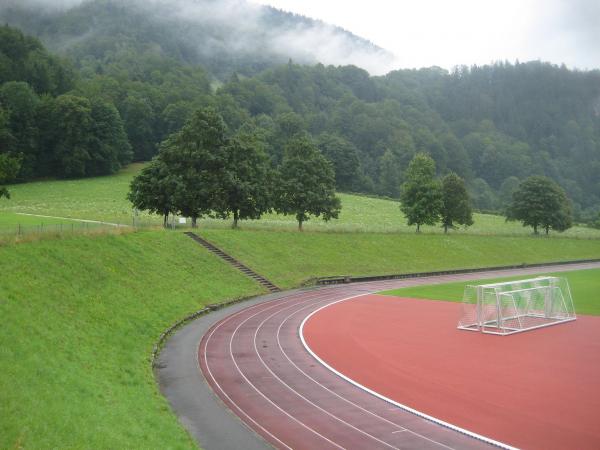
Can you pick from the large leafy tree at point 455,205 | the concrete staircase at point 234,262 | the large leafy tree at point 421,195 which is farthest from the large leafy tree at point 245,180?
the large leafy tree at point 455,205

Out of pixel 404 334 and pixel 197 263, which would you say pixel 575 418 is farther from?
pixel 197 263

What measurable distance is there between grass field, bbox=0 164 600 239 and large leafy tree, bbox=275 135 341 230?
214 cm

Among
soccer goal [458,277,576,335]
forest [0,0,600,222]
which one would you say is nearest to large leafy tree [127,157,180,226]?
forest [0,0,600,222]

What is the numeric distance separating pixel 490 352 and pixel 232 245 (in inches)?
1026

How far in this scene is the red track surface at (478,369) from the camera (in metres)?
17.2

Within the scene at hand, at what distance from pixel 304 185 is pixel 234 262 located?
719 inches

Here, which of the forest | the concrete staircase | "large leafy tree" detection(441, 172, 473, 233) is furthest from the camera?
the forest

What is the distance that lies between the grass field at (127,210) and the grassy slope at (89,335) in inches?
782

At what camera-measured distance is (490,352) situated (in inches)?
1032

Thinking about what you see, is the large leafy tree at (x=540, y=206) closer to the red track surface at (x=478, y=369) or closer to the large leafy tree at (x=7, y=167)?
the red track surface at (x=478, y=369)

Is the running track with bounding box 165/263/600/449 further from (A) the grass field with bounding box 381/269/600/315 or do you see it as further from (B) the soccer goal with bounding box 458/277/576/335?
(A) the grass field with bounding box 381/269/600/315

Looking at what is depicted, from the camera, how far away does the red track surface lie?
17203 mm

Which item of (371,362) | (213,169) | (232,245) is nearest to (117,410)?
(371,362)

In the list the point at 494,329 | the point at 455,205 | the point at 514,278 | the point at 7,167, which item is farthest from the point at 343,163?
the point at 7,167
